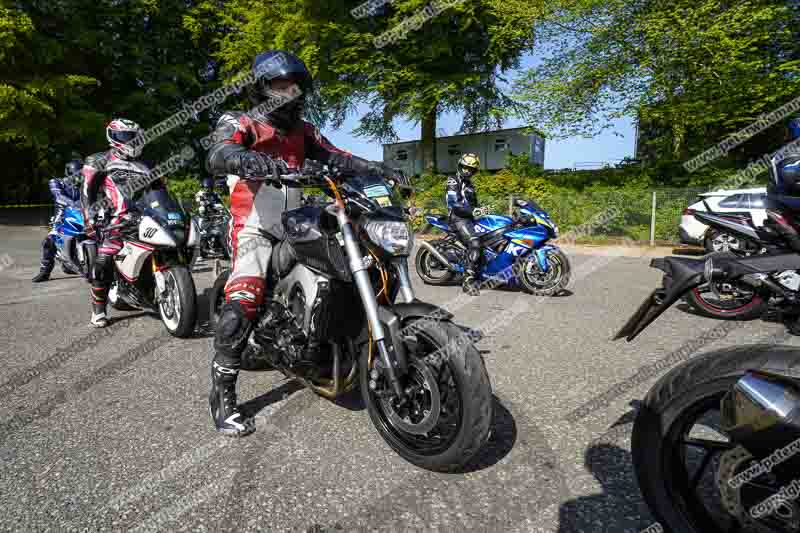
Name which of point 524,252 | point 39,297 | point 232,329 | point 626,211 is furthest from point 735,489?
point 626,211

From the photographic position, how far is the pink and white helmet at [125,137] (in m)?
4.79

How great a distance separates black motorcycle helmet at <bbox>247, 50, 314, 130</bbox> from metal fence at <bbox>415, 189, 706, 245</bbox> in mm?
8704

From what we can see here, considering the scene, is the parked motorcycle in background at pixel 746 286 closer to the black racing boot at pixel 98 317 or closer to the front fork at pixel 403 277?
the front fork at pixel 403 277

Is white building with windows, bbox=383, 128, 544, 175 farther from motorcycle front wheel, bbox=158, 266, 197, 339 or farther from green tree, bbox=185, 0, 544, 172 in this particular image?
motorcycle front wheel, bbox=158, 266, 197, 339

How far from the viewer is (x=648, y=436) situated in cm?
167

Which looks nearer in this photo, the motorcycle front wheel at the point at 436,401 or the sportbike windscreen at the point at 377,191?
the motorcycle front wheel at the point at 436,401

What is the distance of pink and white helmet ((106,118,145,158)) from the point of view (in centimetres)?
479

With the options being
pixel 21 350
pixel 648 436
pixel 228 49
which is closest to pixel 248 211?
pixel 648 436

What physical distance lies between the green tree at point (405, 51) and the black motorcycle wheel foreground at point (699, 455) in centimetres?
1968

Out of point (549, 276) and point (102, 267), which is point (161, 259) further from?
point (549, 276)

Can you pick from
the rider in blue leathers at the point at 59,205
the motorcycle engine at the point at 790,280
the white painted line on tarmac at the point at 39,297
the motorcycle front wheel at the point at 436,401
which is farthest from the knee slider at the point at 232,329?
the rider in blue leathers at the point at 59,205

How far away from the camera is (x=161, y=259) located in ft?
15.4

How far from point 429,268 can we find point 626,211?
8248mm

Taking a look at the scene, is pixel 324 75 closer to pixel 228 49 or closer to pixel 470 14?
pixel 228 49
